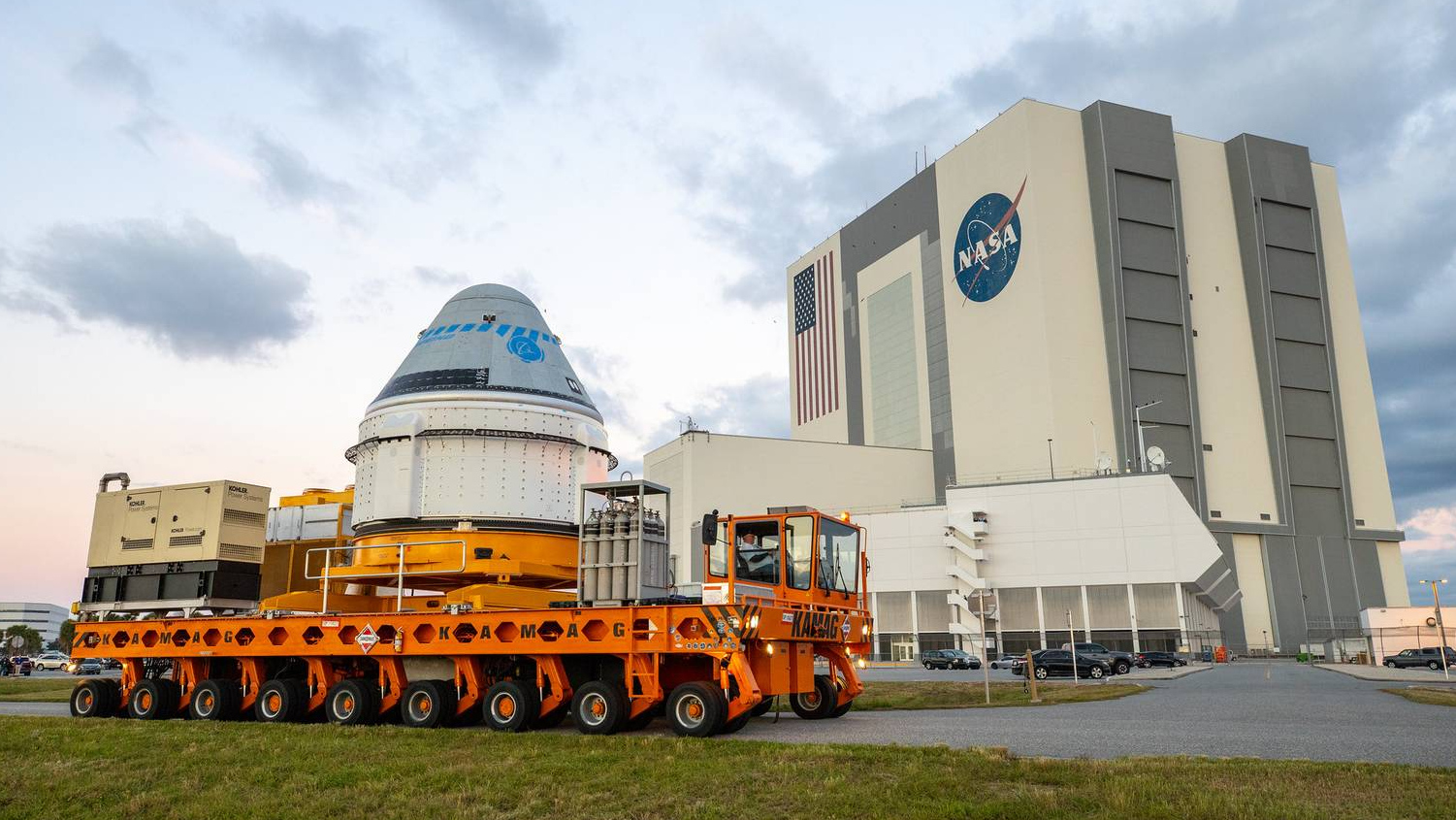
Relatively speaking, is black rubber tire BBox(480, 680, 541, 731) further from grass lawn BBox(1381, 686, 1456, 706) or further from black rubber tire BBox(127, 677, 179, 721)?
grass lawn BBox(1381, 686, 1456, 706)

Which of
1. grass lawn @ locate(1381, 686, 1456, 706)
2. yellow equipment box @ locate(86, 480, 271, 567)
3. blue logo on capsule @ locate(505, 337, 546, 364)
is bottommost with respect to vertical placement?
grass lawn @ locate(1381, 686, 1456, 706)

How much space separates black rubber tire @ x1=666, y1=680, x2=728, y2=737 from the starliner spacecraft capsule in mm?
4559

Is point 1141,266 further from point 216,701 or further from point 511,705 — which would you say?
point 216,701

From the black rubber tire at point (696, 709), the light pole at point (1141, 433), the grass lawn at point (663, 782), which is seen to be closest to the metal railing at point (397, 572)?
the grass lawn at point (663, 782)

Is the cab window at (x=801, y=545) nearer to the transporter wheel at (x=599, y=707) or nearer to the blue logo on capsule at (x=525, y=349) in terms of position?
the transporter wheel at (x=599, y=707)

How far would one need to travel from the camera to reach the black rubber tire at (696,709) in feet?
44.8

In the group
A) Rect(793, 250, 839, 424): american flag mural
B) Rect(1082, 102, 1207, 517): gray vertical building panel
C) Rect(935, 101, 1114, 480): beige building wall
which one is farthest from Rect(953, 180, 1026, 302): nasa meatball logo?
Rect(793, 250, 839, 424): american flag mural

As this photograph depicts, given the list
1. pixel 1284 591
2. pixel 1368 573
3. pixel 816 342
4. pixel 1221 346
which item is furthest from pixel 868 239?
pixel 1368 573

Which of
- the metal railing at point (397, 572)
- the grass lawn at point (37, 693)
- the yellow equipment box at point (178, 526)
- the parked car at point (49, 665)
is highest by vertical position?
the yellow equipment box at point (178, 526)

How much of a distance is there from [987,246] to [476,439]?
216ft

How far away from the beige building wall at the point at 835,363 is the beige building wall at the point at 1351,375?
42.6m

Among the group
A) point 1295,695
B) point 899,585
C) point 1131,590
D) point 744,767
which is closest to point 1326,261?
point 1131,590

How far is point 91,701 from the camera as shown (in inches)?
746

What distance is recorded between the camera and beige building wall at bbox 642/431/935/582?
259ft
